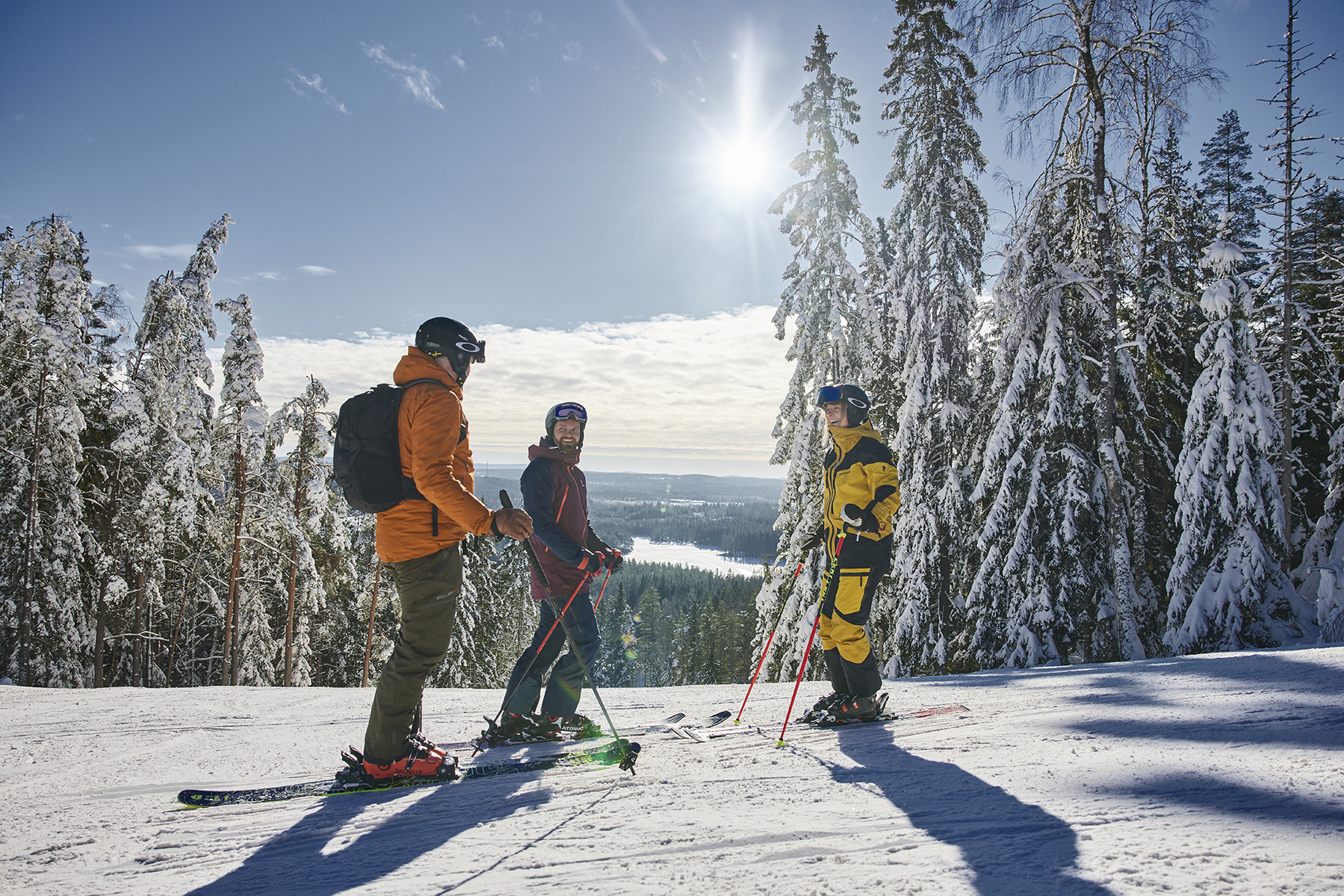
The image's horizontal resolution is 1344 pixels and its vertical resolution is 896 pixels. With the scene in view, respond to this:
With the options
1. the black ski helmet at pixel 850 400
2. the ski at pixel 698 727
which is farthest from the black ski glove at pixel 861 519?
the ski at pixel 698 727

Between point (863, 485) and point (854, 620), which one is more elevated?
point (863, 485)

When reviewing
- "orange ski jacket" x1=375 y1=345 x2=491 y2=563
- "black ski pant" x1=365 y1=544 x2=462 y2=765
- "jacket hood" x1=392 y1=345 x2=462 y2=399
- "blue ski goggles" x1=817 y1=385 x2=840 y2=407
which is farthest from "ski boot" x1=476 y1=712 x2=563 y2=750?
"blue ski goggles" x1=817 y1=385 x2=840 y2=407

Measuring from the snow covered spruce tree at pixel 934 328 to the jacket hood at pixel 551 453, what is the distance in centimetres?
966

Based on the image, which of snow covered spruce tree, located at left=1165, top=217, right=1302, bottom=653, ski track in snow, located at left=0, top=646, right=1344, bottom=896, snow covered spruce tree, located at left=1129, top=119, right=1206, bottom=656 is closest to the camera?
ski track in snow, located at left=0, top=646, right=1344, bottom=896

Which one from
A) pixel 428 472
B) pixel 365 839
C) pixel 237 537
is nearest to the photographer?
pixel 365 839

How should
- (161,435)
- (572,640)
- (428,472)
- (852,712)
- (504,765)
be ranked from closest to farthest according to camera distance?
(428,472)
(504,765)
(572,640)
(852,712)
(161,435)

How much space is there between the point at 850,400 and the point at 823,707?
7.70ft

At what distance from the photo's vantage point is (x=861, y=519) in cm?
434

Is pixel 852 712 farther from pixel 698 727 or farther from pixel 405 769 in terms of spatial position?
pixel 405 769

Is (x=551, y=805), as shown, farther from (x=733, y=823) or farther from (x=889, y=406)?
(x=889, y=406)

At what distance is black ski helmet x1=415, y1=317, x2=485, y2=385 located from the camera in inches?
131

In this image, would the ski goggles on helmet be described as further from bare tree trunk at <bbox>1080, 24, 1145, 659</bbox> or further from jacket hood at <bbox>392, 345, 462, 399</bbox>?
bare tree trunk at <bbox>1080, 24, 1145, 659</bbox>

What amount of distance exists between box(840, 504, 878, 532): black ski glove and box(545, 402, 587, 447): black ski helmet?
1997mm

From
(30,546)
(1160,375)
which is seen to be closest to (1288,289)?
(1160,375)
